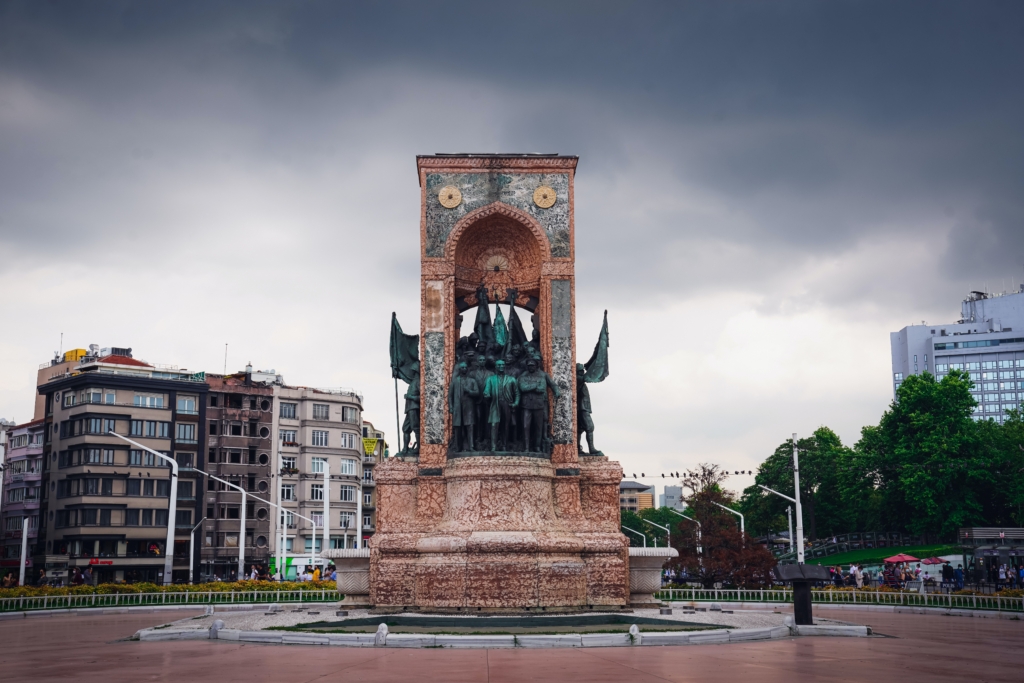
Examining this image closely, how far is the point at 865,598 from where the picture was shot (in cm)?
3503

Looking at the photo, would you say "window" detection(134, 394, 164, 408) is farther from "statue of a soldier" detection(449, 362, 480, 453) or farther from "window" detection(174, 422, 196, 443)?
"statue of a soldier" detection(449, 362, 480, 453)

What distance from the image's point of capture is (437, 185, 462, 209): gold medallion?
28891 mm

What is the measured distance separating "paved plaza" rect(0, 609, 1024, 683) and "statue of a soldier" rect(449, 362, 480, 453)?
876 cm

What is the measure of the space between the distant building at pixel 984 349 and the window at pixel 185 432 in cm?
9671

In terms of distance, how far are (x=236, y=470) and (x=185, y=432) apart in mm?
4920

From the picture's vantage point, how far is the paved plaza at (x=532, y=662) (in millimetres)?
13898

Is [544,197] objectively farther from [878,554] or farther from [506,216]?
[878,554]

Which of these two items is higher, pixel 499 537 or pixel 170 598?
pixel 499 537

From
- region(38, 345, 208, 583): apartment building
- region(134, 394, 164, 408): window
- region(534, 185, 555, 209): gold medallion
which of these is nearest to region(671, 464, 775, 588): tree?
region(534, 185, 555, 209): gold medallion

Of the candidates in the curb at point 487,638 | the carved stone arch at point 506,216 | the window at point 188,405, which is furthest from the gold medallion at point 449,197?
the window at point 188,405

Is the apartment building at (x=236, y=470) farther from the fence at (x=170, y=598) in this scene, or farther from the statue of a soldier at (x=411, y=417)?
the statue of a soldier at (x=411, y=417)

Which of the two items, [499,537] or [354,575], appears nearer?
[499,537]

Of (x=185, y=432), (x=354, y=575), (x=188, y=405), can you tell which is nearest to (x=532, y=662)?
(x=354, y=575)

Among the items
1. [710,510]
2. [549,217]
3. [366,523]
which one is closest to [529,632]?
[549,217]
